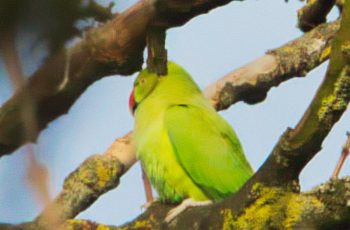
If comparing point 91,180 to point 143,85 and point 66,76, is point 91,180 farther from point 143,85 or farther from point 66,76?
point 66,76

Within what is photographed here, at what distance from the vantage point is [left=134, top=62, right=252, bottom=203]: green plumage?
159 inches

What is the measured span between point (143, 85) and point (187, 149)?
645 millimetres

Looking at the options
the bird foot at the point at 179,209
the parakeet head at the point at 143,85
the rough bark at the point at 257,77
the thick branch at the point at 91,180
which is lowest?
the bird foot at the point at 179,209

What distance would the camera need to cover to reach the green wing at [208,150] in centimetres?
412

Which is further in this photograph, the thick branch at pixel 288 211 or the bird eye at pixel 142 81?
the bird eye at pixel 142 81

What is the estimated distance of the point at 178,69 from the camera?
4.76m

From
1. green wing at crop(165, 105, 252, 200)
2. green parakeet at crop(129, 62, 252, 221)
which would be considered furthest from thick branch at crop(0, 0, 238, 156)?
green wing at crop(165, 105, 252, 200)

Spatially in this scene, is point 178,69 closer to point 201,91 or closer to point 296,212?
point 201,91

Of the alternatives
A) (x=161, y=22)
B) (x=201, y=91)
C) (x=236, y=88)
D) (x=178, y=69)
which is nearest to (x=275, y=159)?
(x=161, y=22)

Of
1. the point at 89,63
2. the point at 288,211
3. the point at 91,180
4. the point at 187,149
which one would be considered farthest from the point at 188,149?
the point at 89,63

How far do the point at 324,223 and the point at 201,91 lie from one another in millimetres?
2843

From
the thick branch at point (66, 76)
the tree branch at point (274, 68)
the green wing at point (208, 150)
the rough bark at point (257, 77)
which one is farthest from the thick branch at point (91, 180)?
the thick branch at point (66, 76)

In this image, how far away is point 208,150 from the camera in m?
4.23

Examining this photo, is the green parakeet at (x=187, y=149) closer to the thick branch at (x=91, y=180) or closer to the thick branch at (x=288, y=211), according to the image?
the thick branch at (x=91, y=180)
